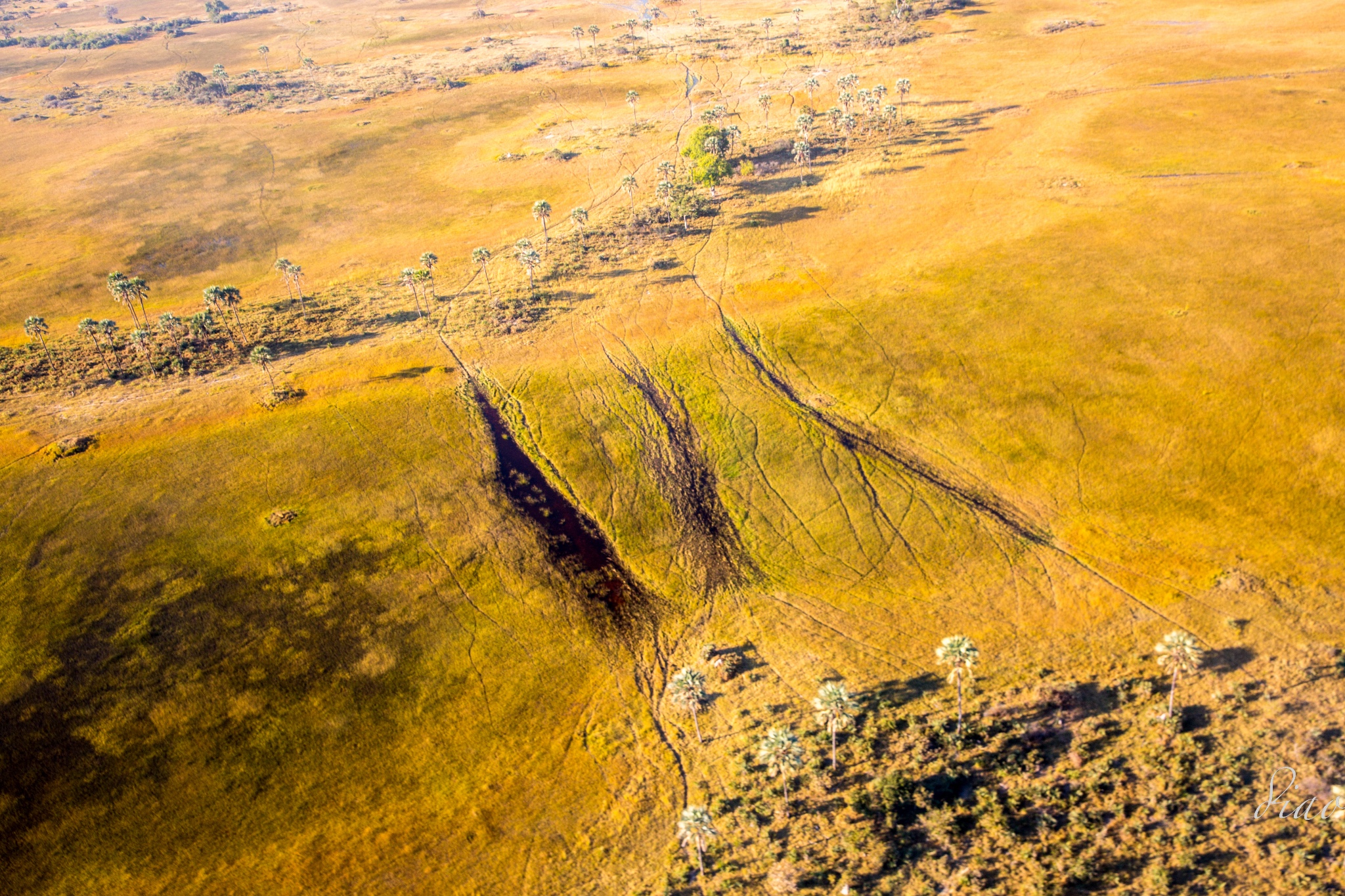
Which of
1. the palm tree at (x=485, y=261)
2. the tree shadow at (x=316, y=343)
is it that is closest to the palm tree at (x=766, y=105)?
the palm tree at (x=485, y=261)

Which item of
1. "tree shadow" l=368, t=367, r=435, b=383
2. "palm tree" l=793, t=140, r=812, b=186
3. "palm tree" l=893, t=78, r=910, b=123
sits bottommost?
"tree shadow" l=368, t=367, r=435, b=383

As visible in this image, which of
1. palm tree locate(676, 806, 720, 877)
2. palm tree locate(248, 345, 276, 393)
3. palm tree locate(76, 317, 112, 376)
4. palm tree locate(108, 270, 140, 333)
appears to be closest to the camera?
palm tree locate(676, 806, 720, 877)

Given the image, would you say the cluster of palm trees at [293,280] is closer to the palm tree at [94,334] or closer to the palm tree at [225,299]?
the palm tree at [225,299]

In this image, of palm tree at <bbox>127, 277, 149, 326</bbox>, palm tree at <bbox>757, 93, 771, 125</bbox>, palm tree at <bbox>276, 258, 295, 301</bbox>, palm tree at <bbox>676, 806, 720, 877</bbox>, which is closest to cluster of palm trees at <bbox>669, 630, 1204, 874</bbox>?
palm tree at <bbox>676, 806, 720, 877</bbox>

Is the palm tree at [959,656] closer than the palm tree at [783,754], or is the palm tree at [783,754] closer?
the palm tree at [783,754]

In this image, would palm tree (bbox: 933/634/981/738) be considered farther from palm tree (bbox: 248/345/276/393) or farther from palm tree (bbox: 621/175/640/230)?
palm tree (bbox: 621/175/640/230)

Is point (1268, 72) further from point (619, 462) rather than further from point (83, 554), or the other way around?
point (83, 554)
